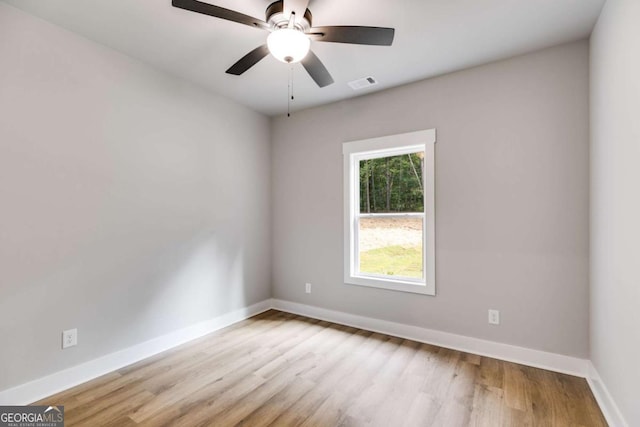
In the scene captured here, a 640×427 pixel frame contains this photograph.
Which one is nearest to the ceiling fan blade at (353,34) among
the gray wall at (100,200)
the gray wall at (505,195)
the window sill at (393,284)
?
the gray wall at (505,195)

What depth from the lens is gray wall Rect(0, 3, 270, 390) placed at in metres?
2.04

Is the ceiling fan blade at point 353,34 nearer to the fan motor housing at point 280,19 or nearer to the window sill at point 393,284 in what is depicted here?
the fan motor housing at point 280,19

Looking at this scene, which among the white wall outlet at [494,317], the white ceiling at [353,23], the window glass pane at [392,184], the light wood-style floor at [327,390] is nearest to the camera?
the light wood-style floor at [327,390]

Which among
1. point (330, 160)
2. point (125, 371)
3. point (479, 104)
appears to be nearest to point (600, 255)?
point (479, 104)

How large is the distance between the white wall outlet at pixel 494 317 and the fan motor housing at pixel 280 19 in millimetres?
2773

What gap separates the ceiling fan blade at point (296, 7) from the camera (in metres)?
1.66

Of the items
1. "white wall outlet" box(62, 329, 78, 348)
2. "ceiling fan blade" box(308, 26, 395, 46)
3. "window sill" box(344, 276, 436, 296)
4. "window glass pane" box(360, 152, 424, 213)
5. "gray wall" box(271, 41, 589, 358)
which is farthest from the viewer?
"window glass pane" box(360, 152, 424, 213)

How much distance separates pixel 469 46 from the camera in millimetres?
2482

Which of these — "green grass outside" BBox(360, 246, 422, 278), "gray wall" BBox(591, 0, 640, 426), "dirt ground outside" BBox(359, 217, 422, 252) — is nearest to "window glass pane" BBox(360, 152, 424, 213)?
"dirt ground outside" BBox(359, 217, 422, 252)

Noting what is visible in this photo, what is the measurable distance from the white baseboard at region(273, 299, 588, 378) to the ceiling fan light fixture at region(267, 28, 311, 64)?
2750 millimetres

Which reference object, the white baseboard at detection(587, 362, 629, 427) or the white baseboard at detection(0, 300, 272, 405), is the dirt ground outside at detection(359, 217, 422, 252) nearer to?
the white baseboard at detection(587, 362, 629, 427)

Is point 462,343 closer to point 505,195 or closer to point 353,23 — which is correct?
point 505,195

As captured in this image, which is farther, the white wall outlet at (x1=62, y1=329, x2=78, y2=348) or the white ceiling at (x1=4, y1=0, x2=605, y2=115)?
the white wall outlet at (x1=62, y1=329, x2=78, y2=348)

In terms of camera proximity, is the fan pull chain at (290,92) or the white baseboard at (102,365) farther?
the fan pull chain at (290,92)
